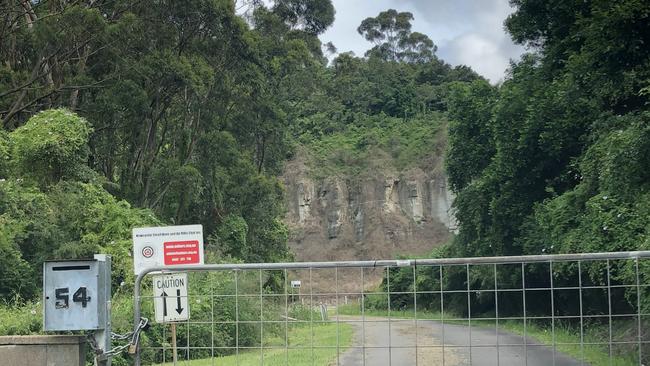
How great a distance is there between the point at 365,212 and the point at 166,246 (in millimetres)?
70507

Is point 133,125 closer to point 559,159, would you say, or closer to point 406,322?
point 559,159

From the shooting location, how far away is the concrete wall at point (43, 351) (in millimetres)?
6492

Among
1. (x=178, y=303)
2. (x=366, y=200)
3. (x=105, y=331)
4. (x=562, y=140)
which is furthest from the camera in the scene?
(x=366, y=200)

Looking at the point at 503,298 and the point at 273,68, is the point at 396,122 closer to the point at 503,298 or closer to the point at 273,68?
the point at 273,68

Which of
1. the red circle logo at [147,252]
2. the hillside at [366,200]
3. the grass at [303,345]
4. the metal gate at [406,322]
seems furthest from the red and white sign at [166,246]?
the hillside at [366,200]

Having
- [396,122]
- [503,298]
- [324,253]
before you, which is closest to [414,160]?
[396,122]

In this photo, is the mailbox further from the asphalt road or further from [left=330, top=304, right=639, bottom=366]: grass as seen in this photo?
[left=330, top=304, right=639, bottom=366]: grass

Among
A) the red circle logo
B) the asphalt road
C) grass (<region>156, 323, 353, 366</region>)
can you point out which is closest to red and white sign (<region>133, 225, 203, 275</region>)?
the red circle logo

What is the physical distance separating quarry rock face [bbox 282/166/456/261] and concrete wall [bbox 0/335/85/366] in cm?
7241

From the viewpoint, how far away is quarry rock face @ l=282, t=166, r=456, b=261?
7969cm

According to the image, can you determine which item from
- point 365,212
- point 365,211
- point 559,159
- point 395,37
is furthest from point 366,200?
point 559,159

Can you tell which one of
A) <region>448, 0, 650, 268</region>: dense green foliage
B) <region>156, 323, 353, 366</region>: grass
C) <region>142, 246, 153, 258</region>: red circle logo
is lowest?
<region>156, 323, 353, 366</region>: grass

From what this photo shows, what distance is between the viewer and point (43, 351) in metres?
6.57

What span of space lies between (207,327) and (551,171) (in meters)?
21.5
